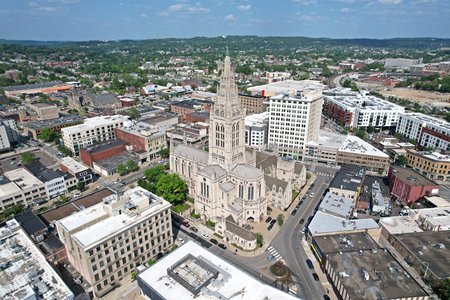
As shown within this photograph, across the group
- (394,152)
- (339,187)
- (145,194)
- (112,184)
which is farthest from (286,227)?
(394,152)

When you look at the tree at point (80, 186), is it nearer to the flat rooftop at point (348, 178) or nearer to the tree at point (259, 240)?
the tree at point (259, 240)

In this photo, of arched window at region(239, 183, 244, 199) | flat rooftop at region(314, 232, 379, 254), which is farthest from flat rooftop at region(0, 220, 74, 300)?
flat rooftop at region(314, 232, 379, 254)

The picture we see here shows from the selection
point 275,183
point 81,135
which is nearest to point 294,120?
point 275,183

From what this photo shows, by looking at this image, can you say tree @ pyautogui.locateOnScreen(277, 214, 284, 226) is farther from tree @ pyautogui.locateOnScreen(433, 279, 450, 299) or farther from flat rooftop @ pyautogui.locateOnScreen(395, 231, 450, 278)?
tree @ pyautogui.locateOnScreen(433, 279, 450, 299)

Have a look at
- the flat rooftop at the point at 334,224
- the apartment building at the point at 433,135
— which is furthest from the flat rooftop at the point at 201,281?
the apartment building at the point at 433,135

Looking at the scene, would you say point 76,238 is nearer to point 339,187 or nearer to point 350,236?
point 350,236

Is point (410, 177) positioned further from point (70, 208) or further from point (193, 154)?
point (70, 208)
